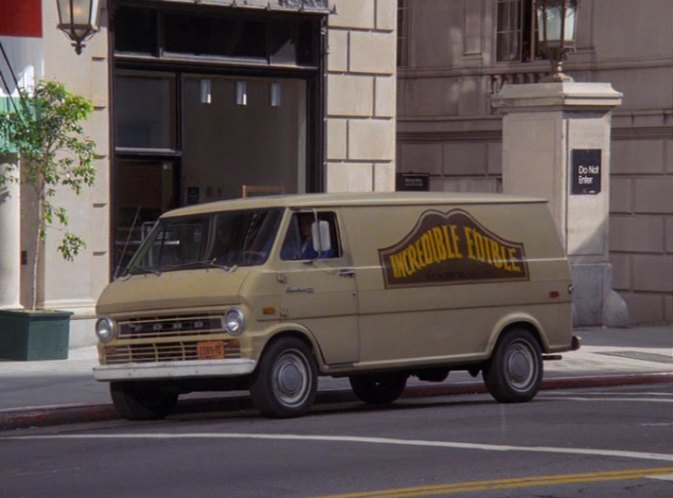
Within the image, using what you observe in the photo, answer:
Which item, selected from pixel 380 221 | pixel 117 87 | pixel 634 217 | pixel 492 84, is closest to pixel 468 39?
pixel 492 84

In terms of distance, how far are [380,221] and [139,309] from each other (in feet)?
8.24

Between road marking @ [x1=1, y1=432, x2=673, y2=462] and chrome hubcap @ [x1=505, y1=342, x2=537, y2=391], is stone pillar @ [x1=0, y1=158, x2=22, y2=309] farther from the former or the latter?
chrome hubcap @ [x1=505, y1=342, x2=537, y2=391]

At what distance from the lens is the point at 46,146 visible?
1945 cm

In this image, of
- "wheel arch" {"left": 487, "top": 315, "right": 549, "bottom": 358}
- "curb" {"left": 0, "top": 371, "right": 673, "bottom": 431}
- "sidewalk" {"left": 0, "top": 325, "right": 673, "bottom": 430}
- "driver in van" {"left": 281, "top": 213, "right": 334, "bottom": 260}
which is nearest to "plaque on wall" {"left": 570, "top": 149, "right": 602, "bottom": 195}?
"sidewalk" {"left": 0, "top": 325, "right": 673, "bottom": 430}

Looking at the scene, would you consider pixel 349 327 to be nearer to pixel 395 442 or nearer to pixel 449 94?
pixel 395 442

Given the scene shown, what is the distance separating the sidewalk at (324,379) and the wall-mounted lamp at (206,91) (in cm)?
396

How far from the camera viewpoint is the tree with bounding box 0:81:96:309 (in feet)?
63.1

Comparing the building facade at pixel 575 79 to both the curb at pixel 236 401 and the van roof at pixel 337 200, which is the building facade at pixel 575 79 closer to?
the curb at pixel 236 401

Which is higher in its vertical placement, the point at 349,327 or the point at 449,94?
the point at 449,94

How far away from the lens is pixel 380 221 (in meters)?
15.5

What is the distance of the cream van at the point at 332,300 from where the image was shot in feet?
47.3

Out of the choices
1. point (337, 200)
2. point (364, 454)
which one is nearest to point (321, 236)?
point (337, 200)

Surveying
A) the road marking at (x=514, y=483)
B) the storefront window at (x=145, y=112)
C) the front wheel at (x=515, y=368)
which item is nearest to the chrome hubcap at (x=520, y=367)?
the front wheel at (x=515, y=368)

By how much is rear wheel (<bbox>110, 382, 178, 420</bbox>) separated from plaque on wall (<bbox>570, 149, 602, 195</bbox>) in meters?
11.0
